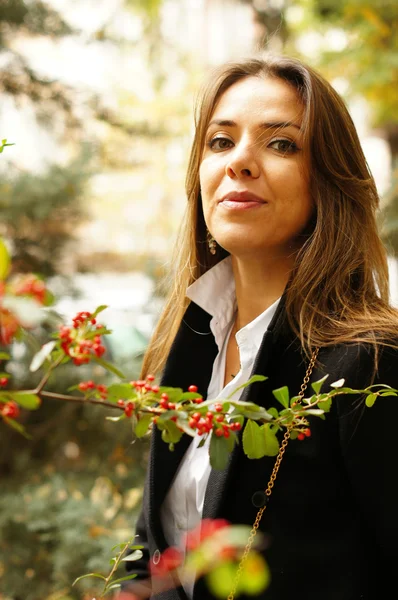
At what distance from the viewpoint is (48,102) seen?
146 inches

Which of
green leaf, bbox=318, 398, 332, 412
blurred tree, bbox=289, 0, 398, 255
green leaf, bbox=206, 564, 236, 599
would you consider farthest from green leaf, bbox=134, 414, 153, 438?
blurred tree, bbox=289, 0, 398, 255

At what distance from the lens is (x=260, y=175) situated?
138cm

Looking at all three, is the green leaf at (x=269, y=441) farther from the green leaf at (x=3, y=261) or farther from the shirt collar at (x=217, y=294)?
the shirt collar at (x=217, y=294)

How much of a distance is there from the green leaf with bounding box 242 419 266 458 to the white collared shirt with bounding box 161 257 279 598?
0.57 meters

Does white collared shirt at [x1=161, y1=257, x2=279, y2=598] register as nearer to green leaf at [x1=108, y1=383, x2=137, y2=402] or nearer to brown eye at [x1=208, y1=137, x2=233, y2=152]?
brown eye at [x1=208, y1=137, x2=233, y2=152]

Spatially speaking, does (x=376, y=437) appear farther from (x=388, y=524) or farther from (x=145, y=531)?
(x=145, y=531)

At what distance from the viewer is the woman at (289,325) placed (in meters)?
1.21

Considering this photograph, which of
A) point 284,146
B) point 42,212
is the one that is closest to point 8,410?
point 284,146

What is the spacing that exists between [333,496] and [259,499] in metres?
0.14

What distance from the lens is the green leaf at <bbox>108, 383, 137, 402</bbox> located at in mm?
670

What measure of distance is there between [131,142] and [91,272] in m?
0.99

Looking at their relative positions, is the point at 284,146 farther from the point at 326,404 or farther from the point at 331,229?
the point at 326,404

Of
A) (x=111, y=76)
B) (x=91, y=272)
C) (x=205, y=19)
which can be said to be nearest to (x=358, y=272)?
(x=91, y=272)

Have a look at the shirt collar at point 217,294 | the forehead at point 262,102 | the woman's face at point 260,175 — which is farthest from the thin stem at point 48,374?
the shirt collar at point 217,294
